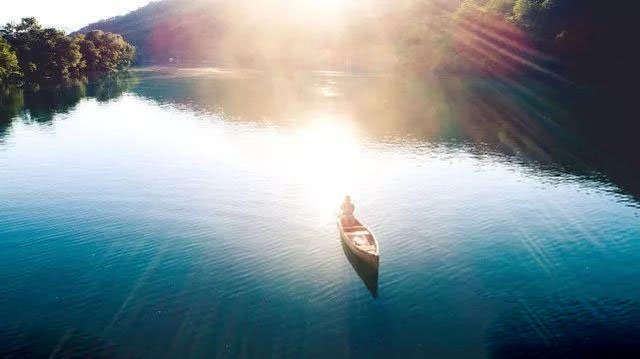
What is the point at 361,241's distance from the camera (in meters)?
39.0

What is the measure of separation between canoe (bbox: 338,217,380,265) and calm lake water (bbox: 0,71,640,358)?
1545 millimetres

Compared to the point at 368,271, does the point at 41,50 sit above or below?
above

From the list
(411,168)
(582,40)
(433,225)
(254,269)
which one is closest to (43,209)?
(254,269)

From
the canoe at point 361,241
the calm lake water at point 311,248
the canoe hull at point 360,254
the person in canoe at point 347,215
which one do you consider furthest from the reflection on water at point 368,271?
the person in canoe at point 347,215

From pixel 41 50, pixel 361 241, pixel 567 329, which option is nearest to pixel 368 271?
pixel 361 241

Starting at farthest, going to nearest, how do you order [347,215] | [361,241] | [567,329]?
[347,215] → [361,241] → [567,329]

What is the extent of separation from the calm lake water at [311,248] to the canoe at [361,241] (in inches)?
60.8

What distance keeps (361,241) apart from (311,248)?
572 centimetres

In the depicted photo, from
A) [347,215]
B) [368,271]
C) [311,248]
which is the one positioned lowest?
[311,248]

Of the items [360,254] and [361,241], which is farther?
[361,241]

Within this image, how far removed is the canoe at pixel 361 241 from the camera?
36250 mm

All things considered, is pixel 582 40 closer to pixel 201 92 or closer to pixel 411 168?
pixel 411 168

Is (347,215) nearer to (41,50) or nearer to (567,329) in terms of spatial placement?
(567,329)

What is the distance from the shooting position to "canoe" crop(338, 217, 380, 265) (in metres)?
36.2
